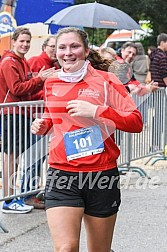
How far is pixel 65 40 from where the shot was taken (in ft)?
13.2

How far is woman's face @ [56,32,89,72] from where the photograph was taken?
3998 millimetres

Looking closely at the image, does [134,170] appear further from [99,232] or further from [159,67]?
[99,232]

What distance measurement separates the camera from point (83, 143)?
13.1 ft

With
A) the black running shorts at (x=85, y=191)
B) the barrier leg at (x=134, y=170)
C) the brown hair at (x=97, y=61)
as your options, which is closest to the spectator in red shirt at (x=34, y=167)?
the barrier leg at (x=134, y=170)

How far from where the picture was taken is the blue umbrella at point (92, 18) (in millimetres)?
11188

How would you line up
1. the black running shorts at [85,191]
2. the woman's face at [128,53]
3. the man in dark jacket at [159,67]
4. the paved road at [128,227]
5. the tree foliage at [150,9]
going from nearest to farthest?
the black running shorts at [85,191], the paved road at [128,227], the woman's face at [128,53], the man in dark jacket at [159,67], the tree foliage at [150,9]

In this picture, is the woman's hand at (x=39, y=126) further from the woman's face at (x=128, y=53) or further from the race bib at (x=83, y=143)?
the woman's face at (x=128, y=53)

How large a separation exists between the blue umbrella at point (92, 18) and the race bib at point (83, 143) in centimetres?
728

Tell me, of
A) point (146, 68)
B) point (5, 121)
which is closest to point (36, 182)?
point (5, 121)

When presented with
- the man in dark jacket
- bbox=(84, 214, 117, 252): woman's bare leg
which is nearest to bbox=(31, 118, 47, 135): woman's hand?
bbox=(84, 214, 117, 252): woman's bare leg

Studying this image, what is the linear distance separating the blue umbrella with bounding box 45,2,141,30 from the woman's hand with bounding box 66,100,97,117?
7.39 metres

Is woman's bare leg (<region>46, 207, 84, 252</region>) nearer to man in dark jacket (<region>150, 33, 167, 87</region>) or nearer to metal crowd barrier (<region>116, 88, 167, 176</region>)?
metal crowd barrier (<region>116, 88, 167, 176</region>)

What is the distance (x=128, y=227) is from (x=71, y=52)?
3.12m

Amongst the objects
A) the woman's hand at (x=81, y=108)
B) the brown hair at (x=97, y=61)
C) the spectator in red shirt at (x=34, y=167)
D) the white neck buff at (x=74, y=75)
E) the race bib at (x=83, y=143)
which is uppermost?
the brown hair at (x=97, y=61)
